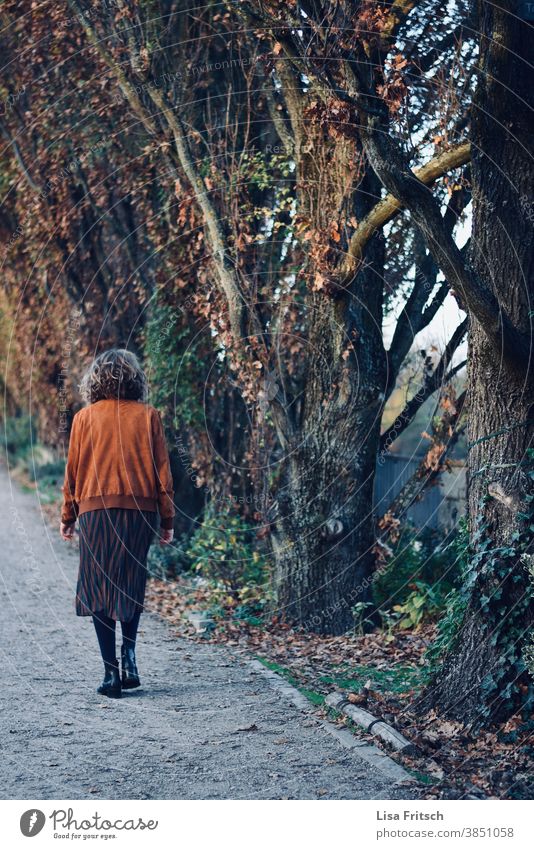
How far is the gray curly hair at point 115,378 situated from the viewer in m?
6.18

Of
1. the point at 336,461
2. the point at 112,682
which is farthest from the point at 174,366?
the point at 112,682

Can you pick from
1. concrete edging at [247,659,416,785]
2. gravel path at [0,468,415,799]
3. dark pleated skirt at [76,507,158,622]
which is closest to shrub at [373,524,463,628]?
gravel path at [0,468,415,799]

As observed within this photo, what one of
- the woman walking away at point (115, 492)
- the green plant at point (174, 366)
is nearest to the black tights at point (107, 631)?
the woman walking away at point (115, 492)

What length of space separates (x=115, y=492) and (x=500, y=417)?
2438 millimetres

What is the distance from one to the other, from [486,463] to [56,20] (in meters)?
7.73

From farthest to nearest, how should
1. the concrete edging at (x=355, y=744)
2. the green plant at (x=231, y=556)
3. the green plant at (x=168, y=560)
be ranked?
the green plant at (x=168, y=560) → the green plant at (x=231, y=556) → the concrete edging at (x=355, y=744)

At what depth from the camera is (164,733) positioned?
18.2 feet

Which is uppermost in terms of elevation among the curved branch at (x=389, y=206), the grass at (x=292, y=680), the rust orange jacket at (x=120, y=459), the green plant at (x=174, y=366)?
the curved branch at (x=389, y=206)

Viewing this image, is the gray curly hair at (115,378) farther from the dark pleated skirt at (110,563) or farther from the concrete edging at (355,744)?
the concrete edging at (355,744)

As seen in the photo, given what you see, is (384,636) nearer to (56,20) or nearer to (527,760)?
(527,760)

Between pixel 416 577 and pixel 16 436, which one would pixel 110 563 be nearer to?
pixel 416 577

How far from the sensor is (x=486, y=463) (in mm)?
5613

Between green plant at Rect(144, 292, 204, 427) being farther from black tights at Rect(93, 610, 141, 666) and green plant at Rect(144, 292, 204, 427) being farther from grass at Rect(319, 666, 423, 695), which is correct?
black tights at Rect(93, 610, 141, 666)

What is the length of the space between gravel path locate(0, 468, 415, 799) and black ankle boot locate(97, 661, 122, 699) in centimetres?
6
